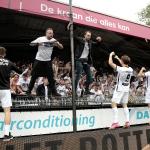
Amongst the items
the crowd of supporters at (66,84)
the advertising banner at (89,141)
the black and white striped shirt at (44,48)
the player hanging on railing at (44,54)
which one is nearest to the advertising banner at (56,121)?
the crowd of supporters at (66,84)

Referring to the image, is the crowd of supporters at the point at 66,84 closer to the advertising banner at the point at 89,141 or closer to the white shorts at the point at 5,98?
the white shorts at the point at 5,98

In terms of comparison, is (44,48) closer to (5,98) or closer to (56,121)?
(56,121)

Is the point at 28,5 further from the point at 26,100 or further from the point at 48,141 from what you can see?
the point at 48,141

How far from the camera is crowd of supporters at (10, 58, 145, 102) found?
9.66 metres

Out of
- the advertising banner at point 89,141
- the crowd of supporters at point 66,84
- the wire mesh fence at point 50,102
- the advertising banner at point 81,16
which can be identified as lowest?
the advertising banner at point 89,141

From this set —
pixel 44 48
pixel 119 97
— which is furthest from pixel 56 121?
pixel 44 48

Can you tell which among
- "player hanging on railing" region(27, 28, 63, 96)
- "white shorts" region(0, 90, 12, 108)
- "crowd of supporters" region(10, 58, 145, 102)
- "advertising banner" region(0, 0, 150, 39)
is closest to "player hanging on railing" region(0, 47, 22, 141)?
"white shorts" region(0, 90, 12, 108)

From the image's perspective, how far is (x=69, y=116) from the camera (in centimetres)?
933

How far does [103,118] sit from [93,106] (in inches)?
17.9

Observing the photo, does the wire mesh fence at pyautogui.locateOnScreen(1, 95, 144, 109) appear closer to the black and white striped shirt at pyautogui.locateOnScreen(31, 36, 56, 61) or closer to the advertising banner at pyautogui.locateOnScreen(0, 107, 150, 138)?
the advertising banner at pyautogui.locateOnScreen(0, 107, 150, 138)

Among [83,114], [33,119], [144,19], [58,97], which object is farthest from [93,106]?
[144,19]

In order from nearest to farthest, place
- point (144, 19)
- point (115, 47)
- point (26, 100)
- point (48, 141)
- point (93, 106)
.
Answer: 1. point (48, 141)
2. point (26, 100)
3. point (93, 106)
4. point (115, 47)
5. point (144, 19)

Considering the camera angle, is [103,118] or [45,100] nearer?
[45,100]

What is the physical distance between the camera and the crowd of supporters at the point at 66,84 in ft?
31.7
